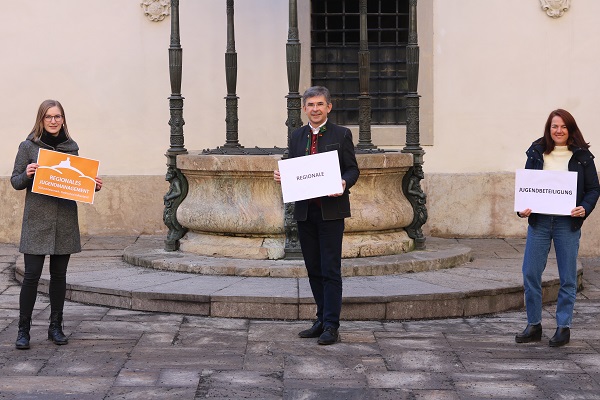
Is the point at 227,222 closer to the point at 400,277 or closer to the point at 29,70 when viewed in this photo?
the point at 400,277

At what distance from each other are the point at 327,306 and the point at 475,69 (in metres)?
5.88

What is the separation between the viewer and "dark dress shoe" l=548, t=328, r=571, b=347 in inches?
297

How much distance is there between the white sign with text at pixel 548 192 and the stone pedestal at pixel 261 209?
2.46 metres

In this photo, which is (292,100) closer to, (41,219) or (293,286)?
(293,286)

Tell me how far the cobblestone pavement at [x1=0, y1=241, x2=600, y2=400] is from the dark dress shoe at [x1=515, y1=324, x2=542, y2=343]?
0.07 meters

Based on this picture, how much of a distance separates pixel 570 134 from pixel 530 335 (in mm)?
1406

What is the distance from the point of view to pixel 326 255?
7543 millimetres

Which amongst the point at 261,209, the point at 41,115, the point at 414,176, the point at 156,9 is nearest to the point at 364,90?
the point at 414,176

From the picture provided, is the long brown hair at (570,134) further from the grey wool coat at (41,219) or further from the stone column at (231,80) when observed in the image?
the stone column at (231,80)

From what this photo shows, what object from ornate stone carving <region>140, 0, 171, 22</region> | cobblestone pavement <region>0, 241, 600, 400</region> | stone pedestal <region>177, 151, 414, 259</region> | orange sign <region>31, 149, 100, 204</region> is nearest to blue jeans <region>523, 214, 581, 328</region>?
cobblestone pavement <region>0, 241, 600, 400</region>

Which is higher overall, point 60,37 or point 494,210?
point 60,37

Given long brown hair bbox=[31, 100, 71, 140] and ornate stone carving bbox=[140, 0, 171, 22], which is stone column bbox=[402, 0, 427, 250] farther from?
long brown hair bbox=[31, 100, 71, 140]

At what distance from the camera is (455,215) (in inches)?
502

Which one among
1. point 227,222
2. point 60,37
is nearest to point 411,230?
point 227,222
